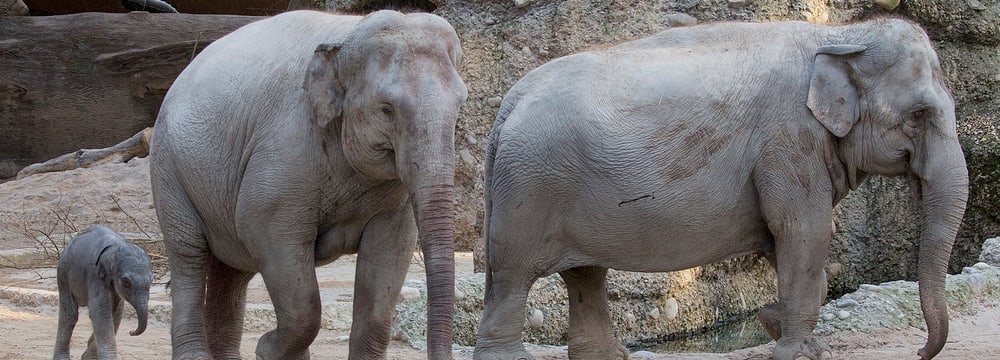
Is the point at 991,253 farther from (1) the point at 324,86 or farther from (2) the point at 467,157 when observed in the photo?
(1) the point at 324,86

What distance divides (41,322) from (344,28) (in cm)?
346

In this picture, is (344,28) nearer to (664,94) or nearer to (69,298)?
(664,94)

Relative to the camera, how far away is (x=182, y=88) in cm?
582

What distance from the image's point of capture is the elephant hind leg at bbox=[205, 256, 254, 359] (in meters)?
6.12

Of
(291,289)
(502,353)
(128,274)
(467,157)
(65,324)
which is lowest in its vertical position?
(65,324)

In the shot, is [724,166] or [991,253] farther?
[991,253]

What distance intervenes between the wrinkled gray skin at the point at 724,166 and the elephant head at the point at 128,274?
1451 mm

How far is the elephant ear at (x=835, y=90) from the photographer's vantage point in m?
5.75

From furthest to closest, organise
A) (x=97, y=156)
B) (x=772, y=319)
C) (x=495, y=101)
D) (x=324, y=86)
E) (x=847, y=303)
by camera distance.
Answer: (x=97, y=156), (x=495, y=101), (x=847, y=303), (x=772, y=319), (x=324, y=86)

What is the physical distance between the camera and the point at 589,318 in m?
6.21

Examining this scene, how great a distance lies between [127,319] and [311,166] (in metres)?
3.43

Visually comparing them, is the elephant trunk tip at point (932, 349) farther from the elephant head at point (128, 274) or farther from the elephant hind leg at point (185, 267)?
the elephant head at point (128, 274)

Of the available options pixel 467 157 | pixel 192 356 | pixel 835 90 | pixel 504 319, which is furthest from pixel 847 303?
pixel 192 356

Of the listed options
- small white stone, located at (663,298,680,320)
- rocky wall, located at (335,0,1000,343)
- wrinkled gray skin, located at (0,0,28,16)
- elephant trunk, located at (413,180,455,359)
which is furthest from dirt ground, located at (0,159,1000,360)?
wrinkled gray skin, located at (0,0,28,16)
